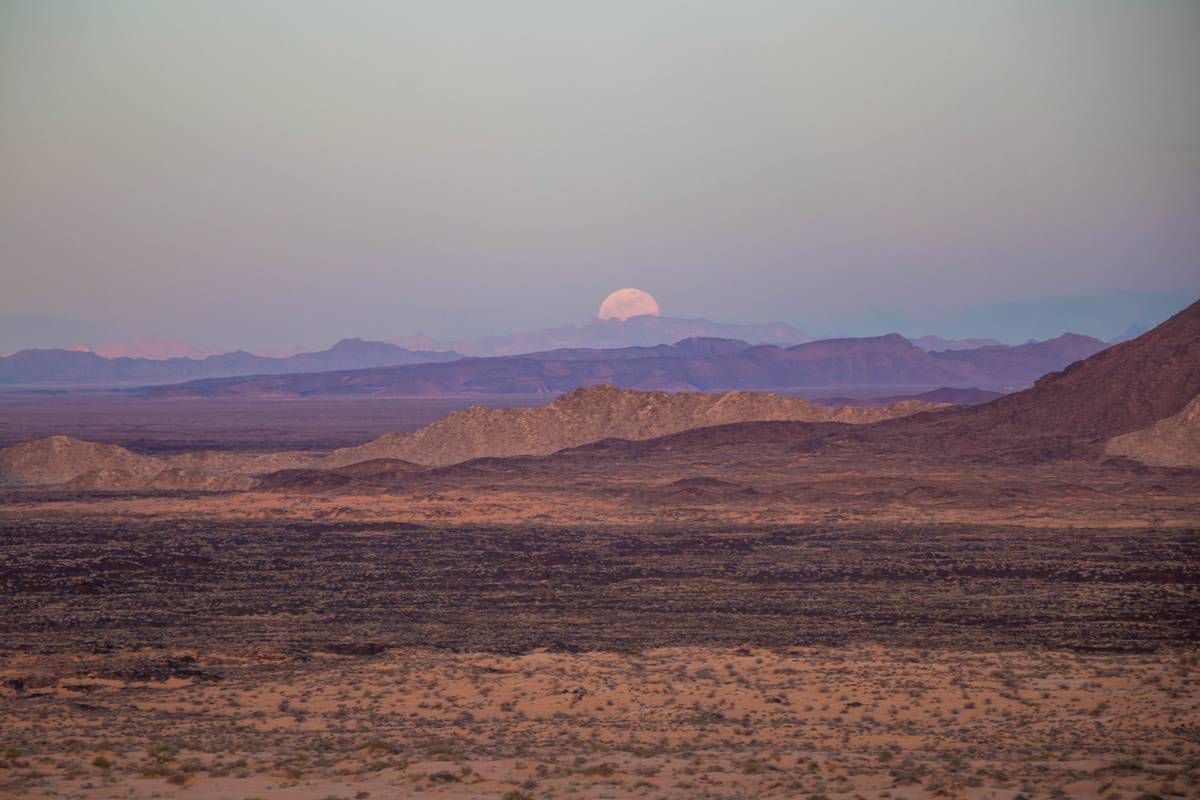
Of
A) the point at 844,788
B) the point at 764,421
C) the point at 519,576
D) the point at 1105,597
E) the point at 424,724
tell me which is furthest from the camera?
the point at 764,421

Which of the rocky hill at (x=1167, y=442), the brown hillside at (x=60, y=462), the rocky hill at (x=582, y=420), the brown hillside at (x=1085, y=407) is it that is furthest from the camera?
the rocky hill at (x=582, y=420)

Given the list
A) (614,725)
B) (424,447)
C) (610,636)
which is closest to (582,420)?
(424,447)

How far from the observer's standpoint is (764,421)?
80.6m

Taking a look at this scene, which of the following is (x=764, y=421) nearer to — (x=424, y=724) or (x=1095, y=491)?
(x=1095, y=491)

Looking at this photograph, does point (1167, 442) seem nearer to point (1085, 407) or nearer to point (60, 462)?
point (1085, 407)

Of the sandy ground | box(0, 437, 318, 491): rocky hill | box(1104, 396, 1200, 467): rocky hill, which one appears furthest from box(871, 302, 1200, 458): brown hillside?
the sandy ground

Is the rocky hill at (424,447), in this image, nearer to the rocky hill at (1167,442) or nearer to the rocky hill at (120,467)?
the rocky hill at (120,467)

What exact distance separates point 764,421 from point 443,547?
43926mm

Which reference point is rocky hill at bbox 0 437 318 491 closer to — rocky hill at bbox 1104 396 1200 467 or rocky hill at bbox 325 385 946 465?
rocky hill at bbox 325 385 946 465

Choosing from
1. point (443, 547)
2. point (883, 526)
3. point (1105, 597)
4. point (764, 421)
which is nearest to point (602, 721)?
point (1105, 597)

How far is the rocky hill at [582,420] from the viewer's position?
77688 mm

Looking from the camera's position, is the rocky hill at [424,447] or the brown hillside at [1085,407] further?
the brown hillside at [1085,407]

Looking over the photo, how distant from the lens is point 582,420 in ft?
275

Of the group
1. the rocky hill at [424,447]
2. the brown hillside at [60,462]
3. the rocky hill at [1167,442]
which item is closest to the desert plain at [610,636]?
the rocky hill at [1167,442]
